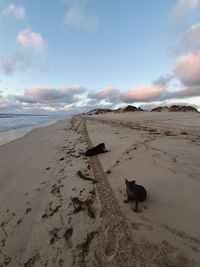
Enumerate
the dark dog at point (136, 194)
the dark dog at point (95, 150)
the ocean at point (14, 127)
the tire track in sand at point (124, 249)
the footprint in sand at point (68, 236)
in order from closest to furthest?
the tire track in sand at point (124, 249) < the footprint in sand at point (68, 236) < the dark dog at point (136, 194) < the dark dog at point (95, 150) < the ocean at point (14, 127)

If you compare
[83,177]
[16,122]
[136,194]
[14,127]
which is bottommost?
[16,122]

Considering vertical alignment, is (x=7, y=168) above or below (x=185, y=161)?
below

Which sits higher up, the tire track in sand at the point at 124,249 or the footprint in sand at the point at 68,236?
the tire track in sand at the point at 124,249

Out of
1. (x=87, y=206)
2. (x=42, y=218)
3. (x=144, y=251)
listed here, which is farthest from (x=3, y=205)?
(x=144, y=251)

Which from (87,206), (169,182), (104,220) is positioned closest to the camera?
(104,220)

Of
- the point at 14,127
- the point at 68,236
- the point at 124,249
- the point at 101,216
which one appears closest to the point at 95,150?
the point at 101,216

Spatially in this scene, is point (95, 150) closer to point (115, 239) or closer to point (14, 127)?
point (115, 239)

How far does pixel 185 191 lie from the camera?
3668mm

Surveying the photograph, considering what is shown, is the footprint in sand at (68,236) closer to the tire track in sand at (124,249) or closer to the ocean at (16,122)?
the tire track in sand at (124,249)

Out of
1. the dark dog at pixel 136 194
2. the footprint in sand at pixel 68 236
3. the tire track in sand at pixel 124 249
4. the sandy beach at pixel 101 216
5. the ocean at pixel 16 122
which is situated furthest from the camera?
the ocean at pixel 16 122

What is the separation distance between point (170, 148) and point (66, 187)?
4.07 m

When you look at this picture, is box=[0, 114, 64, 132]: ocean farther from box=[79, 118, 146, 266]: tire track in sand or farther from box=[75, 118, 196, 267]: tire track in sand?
box=[75, 118, 196, 267]: tire track in sand

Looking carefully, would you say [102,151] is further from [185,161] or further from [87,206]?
[87,206]

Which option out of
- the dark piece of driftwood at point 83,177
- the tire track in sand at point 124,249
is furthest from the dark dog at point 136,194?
the dark piece of driftwood at point 83,177
